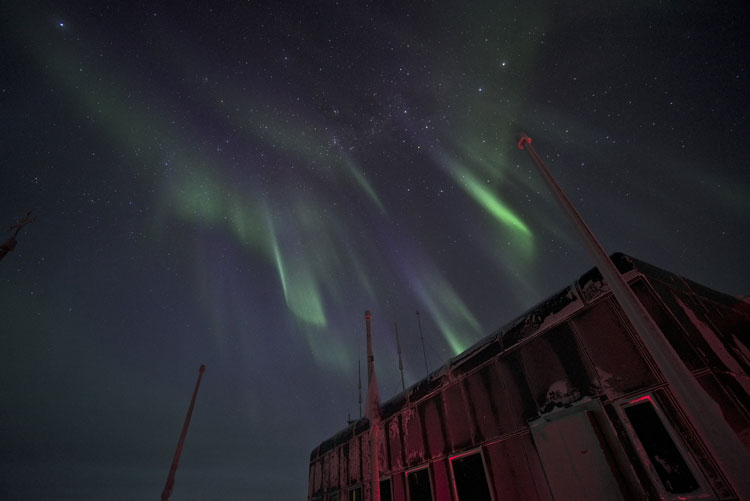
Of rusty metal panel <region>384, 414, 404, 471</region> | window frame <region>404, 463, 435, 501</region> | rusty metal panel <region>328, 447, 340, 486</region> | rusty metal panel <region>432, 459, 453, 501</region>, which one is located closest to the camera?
rusty metal panel <region>432, 459, 453, 501</region>

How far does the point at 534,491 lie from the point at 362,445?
32.5 feet

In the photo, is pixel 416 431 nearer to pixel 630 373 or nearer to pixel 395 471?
pixel 395 471

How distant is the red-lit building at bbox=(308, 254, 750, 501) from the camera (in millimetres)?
5652

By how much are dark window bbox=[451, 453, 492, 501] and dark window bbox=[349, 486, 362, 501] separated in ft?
23.6

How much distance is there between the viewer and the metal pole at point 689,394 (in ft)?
11.7

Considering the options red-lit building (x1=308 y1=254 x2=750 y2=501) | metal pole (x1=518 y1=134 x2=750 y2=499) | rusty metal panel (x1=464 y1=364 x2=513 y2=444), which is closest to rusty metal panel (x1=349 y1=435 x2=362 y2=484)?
red-lit building (x1=308 y1=254 x2=750 y2=501)

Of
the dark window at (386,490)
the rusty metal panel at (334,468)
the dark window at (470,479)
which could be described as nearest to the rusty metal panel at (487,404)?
the dark window at (470,479)

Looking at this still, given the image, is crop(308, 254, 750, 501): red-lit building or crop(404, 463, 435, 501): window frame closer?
crop(308, 254, 750, 501): red-lit building

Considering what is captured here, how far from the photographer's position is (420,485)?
1120 cm

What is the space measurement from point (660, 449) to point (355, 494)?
1381cm

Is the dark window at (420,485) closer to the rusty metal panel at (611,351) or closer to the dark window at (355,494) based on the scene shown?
the dark window at (355,494)

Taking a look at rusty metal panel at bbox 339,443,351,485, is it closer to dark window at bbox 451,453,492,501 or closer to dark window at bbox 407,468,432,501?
dark window at bbox 407,468,432,501

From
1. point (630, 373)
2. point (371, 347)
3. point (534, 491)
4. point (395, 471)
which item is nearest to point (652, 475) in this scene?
point (630, 373)

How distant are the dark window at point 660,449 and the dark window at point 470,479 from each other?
14.7 feet
